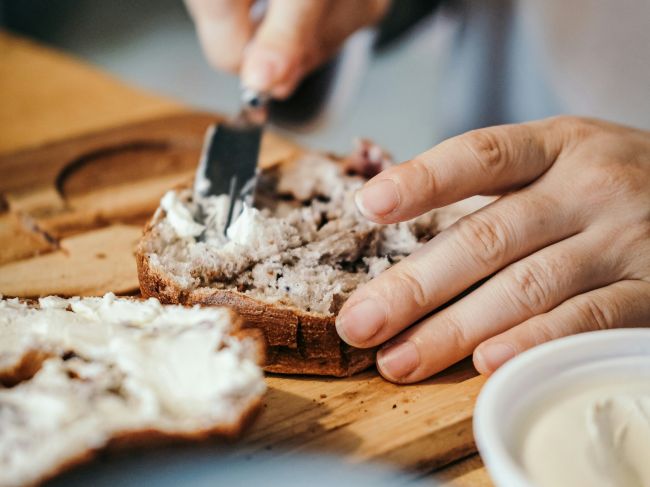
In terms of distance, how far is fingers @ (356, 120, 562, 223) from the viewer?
1.44m

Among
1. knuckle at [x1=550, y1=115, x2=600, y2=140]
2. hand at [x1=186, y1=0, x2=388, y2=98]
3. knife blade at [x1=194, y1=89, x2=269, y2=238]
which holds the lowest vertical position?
knuckle at [x1=550, y1=115, x2=600, y2=140]

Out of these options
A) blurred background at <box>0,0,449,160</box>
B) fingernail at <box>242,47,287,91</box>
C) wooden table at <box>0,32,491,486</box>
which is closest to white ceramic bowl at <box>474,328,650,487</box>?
fingernail at <box>242,47,287,91</box>

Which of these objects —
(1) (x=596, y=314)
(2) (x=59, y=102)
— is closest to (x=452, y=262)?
(1) (x=596, y=314)

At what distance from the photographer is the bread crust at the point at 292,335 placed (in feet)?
4.84

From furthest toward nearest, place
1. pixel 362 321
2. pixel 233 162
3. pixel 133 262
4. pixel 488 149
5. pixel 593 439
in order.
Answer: pixel 233 162 → pixel 133 262 → pixel 488 149 → pixel 362 321 → pixel 593 439

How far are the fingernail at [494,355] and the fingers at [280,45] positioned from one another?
1.34m

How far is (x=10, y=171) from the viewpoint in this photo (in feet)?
7.93

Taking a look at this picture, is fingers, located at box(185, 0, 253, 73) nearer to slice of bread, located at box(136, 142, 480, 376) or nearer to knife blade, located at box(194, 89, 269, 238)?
knife blade, located at box(194, 89, 269, 238)

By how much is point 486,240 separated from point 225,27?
1554 millimetres

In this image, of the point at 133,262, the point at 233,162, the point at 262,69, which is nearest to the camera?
the point at 133,262

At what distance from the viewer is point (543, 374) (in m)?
1.23

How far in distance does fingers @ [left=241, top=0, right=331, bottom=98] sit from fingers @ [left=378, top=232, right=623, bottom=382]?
1241 mm

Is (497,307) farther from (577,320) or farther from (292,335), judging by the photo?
(292,335)

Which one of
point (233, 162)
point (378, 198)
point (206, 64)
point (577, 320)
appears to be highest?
point (206, 64)
